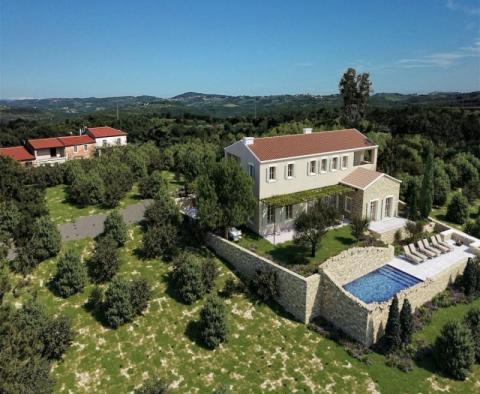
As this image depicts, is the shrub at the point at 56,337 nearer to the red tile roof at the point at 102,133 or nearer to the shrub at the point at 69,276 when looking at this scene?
the shrub at the point at 69,276

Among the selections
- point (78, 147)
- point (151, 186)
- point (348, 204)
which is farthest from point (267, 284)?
point (78, 147)

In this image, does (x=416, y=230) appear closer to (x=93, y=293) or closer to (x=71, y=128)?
(x=93, y=293)

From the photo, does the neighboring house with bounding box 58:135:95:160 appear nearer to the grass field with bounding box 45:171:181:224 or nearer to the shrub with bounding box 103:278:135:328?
the grass field with bounding box 45:171:181:224

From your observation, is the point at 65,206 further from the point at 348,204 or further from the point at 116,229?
the point at 348,204

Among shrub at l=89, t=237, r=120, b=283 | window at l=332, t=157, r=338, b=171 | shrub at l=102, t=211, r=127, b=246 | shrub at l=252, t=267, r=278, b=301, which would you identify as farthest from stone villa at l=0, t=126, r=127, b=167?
shrub at l=252, t=267, r=278, b=301

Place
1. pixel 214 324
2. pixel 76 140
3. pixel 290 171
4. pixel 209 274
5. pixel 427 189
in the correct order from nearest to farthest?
pixel 214 324 → pixel 209 274 → pixel 290 171 → pixel 427 189 → pixel 76 140

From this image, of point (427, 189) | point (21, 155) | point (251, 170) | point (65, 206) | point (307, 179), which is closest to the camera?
point (251, 170)

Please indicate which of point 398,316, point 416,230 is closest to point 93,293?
point 398,316
